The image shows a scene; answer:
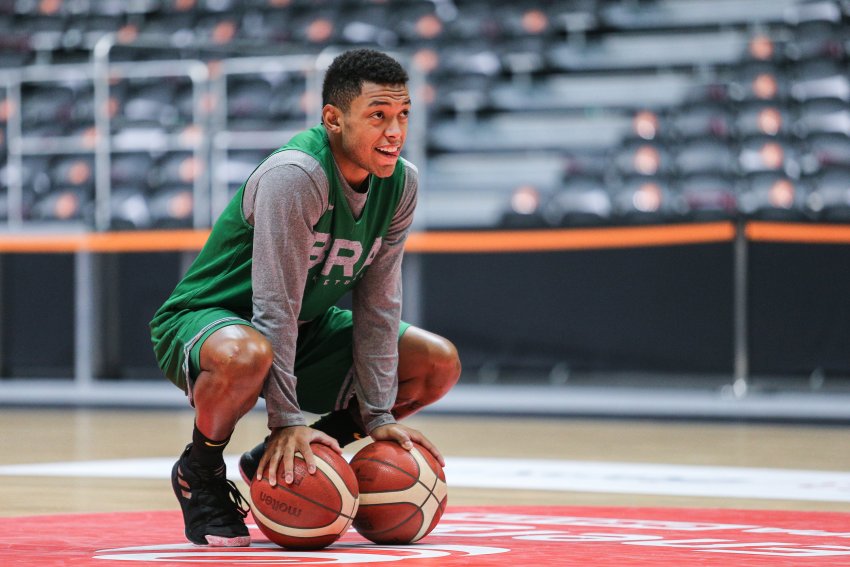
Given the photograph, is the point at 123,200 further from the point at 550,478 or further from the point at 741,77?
the point at 550,478

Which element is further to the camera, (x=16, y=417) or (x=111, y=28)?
(x=111, y=28)

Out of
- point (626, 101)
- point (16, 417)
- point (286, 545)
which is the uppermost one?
point (626, 101)

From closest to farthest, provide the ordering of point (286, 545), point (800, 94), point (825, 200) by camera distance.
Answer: point (286, 545) → point (825, 200) → point (800, 94)

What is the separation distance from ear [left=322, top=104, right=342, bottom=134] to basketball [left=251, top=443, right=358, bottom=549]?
73 centimetres

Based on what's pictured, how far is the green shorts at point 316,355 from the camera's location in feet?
11.6

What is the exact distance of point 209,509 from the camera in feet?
11.3

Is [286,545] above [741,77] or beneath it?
beneath

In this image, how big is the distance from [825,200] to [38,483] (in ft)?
18.1

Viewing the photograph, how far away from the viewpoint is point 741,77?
10.0m

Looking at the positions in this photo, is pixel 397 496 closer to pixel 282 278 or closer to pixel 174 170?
pixel 282 278

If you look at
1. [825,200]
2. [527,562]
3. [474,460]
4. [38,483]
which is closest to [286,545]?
[527,562]

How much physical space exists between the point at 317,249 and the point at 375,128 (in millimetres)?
303

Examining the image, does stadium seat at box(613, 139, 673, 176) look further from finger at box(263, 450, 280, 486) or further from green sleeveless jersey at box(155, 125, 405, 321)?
finger at box(263, 450, 280, 486)

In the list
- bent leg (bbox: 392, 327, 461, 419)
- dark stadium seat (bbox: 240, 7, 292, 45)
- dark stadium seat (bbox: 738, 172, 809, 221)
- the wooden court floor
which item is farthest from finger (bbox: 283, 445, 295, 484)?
dark stadium seat (bbox: 240, 7, 292, 45)
